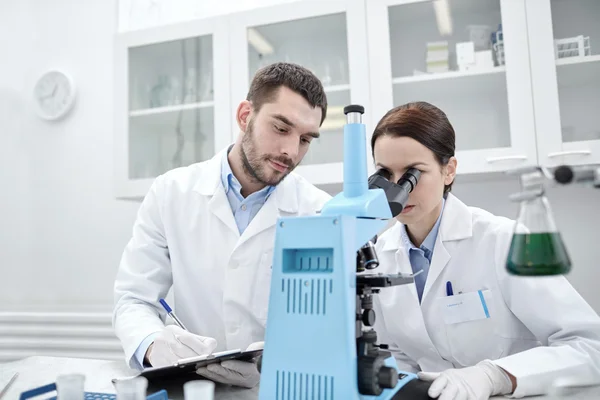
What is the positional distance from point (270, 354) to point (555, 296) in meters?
0.72

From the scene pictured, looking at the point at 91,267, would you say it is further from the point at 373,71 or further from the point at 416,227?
the point at 416,227

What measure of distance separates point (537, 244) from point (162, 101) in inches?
90.5

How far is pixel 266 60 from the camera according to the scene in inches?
96.0

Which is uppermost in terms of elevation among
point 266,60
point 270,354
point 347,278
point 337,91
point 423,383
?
point 266,60

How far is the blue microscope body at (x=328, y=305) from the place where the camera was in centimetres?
74

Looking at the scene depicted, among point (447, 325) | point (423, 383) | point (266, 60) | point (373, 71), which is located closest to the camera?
point (423, 383)

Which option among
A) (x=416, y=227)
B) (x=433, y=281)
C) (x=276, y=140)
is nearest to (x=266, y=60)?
(x=276, y=140)

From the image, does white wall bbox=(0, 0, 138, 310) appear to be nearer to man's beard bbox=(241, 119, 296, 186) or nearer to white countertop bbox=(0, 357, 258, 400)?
man's beard bbox=(241, 119, 296, 186)

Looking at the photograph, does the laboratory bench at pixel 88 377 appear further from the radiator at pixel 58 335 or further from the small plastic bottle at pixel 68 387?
the radiator at pixel 58 335

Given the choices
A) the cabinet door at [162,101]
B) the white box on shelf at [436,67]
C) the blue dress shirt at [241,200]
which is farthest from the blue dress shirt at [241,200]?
the white box on shelf at [436,67]

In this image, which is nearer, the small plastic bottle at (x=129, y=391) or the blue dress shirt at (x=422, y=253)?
the small plastic bottle at (x=129, y=391)

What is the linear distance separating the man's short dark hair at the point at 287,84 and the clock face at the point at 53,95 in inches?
73.8

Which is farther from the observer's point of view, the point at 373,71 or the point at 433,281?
the point at 373,71

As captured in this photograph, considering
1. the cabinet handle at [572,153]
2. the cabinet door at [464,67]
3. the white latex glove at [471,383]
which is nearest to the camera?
the white latex glove at [471,383]
